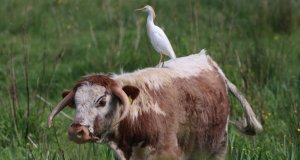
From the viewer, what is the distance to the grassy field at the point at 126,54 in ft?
27.4

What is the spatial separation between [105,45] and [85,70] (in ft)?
3.24

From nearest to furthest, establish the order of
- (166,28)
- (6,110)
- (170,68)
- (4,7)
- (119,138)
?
(119,138)
(170,68)
(6,110)
(166,28)
(4,7)

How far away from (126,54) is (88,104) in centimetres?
596

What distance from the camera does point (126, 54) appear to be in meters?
12.0

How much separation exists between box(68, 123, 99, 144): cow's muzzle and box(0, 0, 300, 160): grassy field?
393mm

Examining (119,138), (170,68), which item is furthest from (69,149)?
(170,68)

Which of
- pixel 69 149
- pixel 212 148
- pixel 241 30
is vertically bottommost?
pixel 241 30

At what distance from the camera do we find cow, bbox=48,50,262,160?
6.07m

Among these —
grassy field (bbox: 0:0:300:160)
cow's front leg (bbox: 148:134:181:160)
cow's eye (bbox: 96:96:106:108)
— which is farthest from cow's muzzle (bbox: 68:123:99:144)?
cow's front leg (bbox: 148:134:181:160)

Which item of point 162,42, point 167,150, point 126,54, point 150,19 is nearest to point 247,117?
point 162,42

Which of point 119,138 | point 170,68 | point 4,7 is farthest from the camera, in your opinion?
point 4,7

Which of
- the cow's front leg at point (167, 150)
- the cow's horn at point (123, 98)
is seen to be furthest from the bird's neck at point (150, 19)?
the cow's horn at point (123, 98)

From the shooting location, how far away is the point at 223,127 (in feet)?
24.5

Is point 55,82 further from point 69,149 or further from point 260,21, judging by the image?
point 69,149
